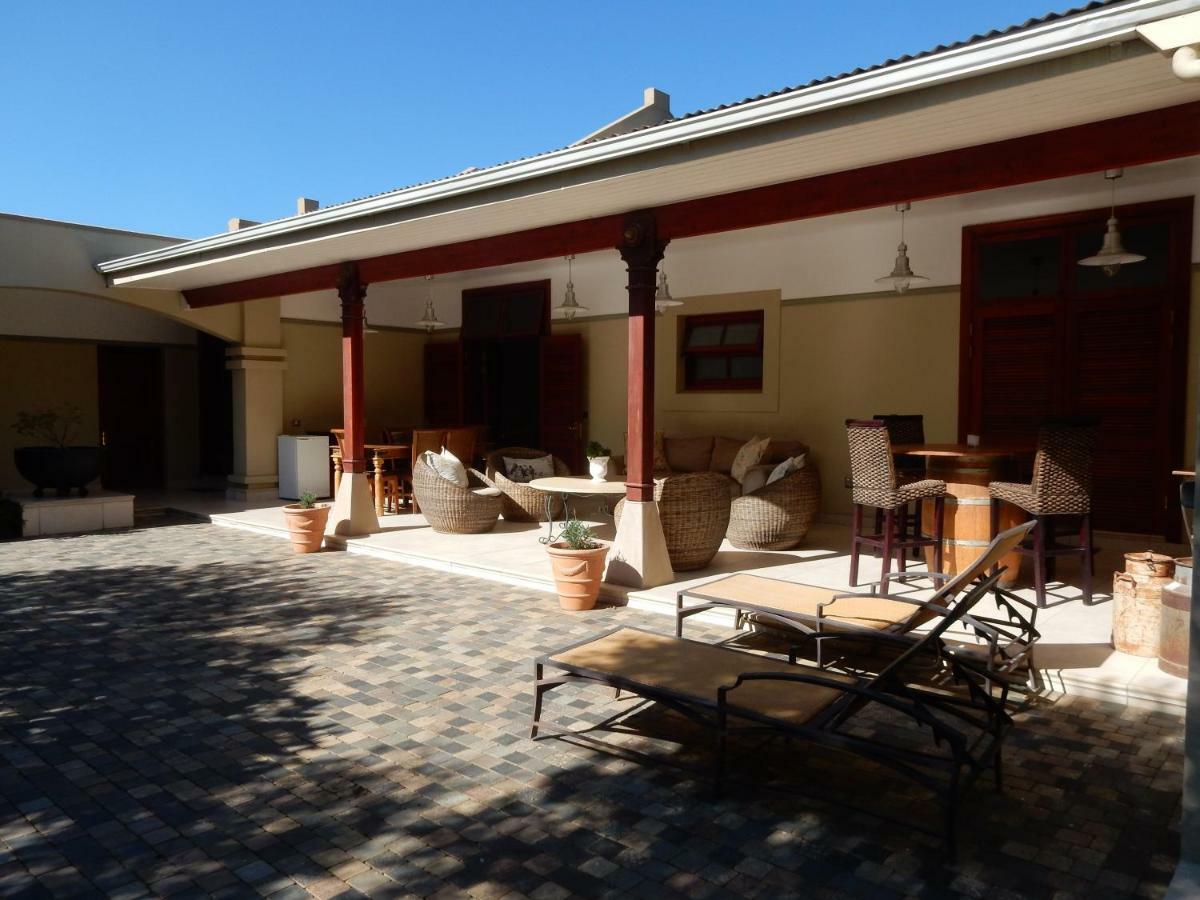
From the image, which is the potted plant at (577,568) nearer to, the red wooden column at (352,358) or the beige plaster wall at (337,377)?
the red wooden column at (352,358)

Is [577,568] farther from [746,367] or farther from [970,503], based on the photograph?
[746,367]

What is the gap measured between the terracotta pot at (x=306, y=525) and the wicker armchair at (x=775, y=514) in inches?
143

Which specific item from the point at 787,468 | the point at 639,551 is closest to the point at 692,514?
the point at 639,551

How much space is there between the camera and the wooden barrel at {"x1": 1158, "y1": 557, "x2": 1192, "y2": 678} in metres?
3.61

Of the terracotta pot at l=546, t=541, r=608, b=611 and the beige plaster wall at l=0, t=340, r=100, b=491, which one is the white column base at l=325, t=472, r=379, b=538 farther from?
the beige plaster wall at l=0, t=340, r=100, b=491

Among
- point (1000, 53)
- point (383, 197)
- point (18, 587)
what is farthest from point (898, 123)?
point (18, 587)

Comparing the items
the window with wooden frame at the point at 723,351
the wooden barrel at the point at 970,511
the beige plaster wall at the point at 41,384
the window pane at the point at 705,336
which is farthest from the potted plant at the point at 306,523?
the beige plaster wall at the point at 41,384

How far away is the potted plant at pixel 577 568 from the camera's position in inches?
203

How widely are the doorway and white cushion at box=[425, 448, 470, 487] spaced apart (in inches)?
256

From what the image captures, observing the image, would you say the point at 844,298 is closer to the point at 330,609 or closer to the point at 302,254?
the point at 302,254

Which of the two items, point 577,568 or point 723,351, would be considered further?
point 723,351

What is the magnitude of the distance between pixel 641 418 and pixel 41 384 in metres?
9.56

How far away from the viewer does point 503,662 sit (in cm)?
418

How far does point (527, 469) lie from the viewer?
8.73 m
